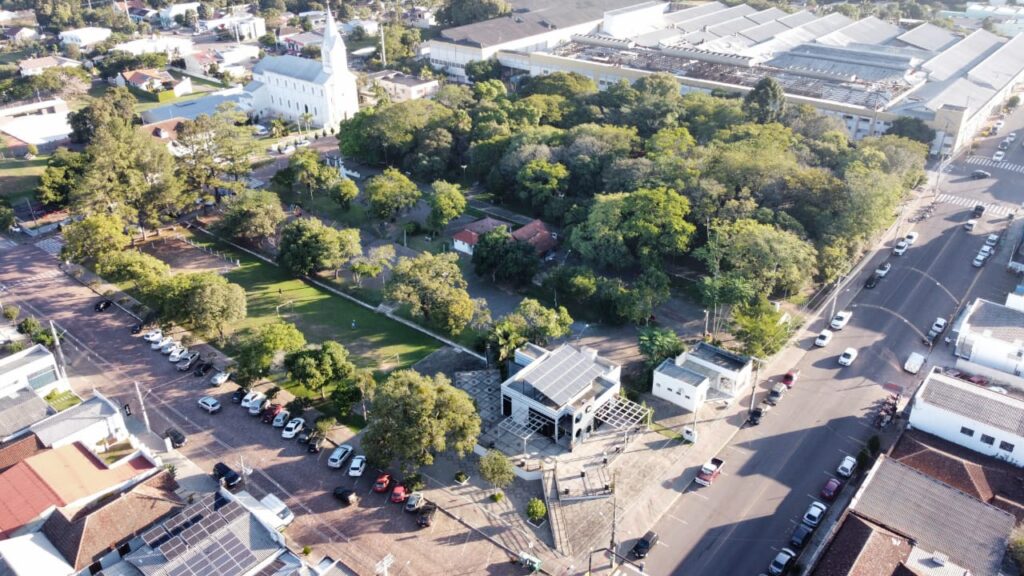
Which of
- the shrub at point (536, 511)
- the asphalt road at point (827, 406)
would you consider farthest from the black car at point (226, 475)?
the asphalt road at point (827, 406)

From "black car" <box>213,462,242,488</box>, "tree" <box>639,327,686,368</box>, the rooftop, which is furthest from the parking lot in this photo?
the rooftop

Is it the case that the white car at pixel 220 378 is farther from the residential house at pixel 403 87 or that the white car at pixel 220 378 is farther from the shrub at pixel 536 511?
the residential house at pixel 403 87

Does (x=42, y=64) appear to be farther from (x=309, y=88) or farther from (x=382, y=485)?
(x=382, y=485)

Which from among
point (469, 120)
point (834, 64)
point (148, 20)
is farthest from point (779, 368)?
point (148, 20)

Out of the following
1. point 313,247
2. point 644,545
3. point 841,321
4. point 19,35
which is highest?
point 19,35

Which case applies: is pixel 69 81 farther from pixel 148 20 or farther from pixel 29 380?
pixel 29 380

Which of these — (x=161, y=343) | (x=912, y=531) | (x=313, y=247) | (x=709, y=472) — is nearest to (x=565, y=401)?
(x=709, y=472)
